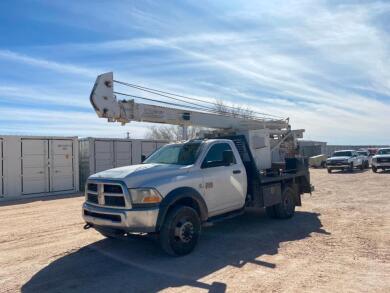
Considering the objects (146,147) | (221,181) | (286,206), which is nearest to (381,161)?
(146,147)

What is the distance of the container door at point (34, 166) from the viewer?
1781cm

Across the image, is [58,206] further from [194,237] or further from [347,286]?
[347,286]

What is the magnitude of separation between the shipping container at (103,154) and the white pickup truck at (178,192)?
1280cm

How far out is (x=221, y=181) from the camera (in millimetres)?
8023

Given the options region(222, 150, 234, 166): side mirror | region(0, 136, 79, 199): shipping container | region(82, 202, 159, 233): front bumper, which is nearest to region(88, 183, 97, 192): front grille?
region(82, 202, 159, 233): front bumper

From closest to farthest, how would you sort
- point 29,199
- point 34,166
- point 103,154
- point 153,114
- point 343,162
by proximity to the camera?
point 153,114, point 29,199, point 34,166, point 103,154, point 343,162

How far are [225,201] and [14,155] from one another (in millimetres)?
12701

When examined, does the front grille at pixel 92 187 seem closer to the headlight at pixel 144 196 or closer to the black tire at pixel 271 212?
the headlight at pixel 144 196

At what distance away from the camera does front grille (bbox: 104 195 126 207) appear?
6621mm

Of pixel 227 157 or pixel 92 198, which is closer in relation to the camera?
pixel 92 198

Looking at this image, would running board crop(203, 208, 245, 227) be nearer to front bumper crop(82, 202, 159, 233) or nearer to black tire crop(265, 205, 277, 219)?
front bumper crop(82, 202, 159, 233)

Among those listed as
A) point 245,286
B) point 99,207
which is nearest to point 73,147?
point 99,207

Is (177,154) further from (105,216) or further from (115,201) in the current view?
(105,216)

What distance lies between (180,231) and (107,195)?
141 cm
